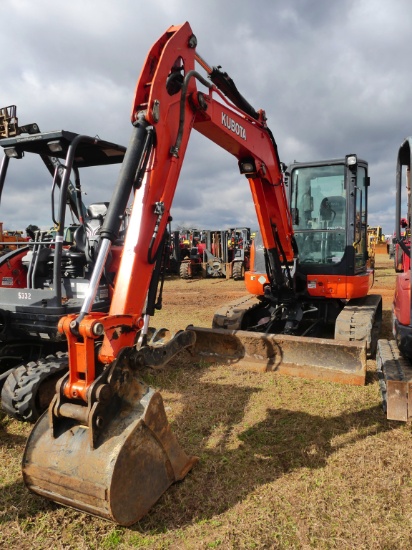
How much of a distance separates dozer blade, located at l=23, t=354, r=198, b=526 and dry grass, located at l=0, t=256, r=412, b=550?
0.18 m

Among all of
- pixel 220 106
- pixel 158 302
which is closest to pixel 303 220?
pixel 220 106

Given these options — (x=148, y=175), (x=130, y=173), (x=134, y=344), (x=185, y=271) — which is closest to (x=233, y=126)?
(x=148, y=175)

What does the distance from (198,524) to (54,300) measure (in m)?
2.39

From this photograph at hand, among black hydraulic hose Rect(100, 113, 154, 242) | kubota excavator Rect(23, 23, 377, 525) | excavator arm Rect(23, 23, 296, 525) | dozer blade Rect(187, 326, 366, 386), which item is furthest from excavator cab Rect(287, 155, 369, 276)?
black hydraulic hose Rect(100, 113, 154, 242)

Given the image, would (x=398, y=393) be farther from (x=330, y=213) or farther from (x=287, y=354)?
(x=330, y=213)

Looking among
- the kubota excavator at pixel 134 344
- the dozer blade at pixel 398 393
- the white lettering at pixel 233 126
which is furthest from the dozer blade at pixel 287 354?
the white lettering at pixel 233 126

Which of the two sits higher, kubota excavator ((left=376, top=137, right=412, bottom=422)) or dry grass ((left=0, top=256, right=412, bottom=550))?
kubota excavator ((left=376, top=137, right=412, bottom=422))

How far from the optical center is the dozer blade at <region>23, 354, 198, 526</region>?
2352 mm

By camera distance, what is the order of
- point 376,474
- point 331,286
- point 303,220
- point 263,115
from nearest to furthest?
1. point 376,474
2. point 263,115
3. point 331,286
4. point 303,220

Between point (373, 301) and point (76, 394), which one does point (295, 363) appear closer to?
point (373, 301)

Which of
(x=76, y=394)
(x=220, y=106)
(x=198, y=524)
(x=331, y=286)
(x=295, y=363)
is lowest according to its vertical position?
(x=198, y=524)

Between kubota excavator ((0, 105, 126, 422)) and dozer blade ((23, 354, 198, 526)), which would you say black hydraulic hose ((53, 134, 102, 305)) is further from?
dozer blade ((23, 354, 198, 526))

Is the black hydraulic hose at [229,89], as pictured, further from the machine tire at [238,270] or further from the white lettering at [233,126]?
the machine tire at [238,270]

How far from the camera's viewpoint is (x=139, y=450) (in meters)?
2.50
